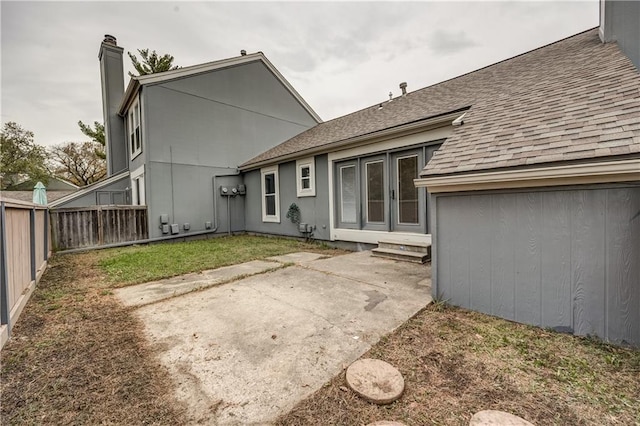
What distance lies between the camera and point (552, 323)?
2543 mm

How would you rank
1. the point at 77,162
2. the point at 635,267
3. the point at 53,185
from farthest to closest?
the point at 77,162 < the point at 53,185 < the point at 635,267

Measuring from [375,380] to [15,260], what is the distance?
4140mm

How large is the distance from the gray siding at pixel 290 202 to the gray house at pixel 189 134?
641 millimetres

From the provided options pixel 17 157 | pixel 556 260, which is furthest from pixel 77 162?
pixel 556 260

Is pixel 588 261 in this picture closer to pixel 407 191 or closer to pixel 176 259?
pixel 407 191

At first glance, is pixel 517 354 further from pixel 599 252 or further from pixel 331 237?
pixel 331 237

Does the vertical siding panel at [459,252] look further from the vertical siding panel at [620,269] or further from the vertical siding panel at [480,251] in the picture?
the vertical siding panel at [620,269]

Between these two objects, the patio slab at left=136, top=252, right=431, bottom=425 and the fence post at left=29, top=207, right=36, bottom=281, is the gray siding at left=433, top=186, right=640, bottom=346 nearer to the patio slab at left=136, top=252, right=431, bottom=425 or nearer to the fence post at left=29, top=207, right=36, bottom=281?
the patio slab at left=136, top=252, right=431, bottom=425

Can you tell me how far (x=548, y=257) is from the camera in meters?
2.56

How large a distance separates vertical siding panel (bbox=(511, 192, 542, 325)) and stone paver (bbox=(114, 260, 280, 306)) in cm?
382

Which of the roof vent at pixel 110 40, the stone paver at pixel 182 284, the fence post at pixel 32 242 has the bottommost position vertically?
the stone paver at pixel 182 284

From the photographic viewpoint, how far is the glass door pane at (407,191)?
5891 millimetres

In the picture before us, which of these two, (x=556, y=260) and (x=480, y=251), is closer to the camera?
(x=556, y=260)

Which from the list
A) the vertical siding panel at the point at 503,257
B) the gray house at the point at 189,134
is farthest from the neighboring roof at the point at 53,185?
the vertical siding panel at the point at 503,257
